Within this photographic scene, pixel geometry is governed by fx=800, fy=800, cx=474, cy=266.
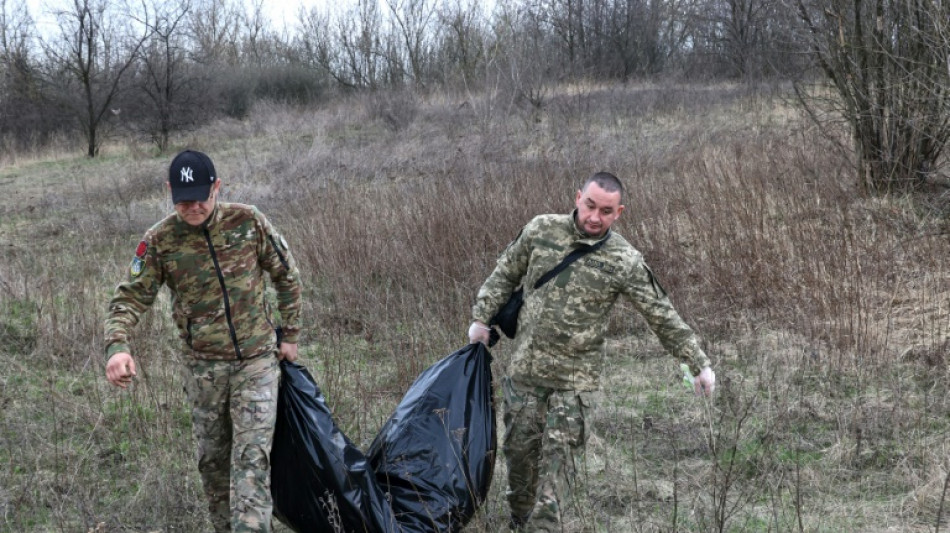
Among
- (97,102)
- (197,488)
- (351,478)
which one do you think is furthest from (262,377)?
(97,102)

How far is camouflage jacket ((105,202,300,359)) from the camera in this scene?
296cm

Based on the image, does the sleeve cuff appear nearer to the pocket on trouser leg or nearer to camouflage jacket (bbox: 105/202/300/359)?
camouflage jacket (bbox: 105/202/300/359)

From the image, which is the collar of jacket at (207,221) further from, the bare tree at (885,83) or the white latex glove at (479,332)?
the bare tree at (885,83)

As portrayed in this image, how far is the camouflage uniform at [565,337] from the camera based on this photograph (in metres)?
3.08

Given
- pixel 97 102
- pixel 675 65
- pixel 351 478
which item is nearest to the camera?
pixel 351 478

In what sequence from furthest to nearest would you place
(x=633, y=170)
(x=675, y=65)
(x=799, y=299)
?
(x=675, y=65), (x=633, y=170), (x=799, y=299)

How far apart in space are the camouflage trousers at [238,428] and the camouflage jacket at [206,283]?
0.07 m

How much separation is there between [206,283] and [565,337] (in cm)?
137

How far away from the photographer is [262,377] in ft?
9.87

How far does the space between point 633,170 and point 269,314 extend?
23.7 feet

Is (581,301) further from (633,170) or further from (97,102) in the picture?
(97,102)

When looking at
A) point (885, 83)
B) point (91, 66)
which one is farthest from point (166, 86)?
point (885, 83)

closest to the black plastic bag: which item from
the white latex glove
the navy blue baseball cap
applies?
the white latex glove

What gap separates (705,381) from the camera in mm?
2994
